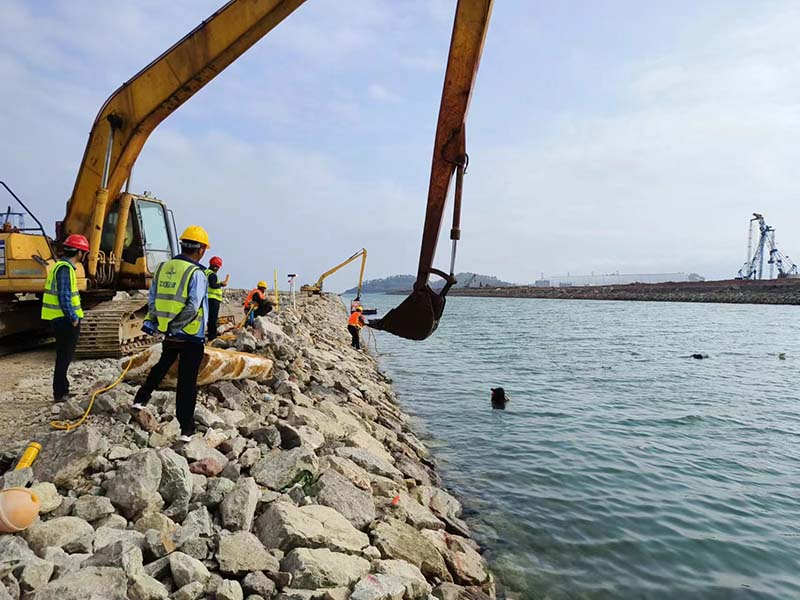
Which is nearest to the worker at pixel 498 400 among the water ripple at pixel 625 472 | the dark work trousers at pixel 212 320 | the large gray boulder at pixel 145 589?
the water ripple at pixel 625 472

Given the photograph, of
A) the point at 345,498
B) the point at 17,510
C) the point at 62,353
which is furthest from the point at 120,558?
the point at 62,353

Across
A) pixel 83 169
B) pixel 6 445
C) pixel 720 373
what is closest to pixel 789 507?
pixel 6 445

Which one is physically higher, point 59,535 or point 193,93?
point 193,93

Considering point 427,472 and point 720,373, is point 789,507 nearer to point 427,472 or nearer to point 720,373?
point 427,472

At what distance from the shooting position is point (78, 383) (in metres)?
6.32

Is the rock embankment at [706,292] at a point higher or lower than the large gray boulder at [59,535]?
higher

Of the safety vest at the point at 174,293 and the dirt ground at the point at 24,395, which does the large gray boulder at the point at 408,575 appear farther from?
the dirt ground at the point at 24,395

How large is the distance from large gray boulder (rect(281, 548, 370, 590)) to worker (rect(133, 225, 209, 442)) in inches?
62.3

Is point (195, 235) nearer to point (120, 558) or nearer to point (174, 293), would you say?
point (174, 293)

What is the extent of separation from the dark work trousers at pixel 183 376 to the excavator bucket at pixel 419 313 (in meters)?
2.66

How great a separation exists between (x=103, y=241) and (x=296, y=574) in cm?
787

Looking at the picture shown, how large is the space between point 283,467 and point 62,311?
3055mm

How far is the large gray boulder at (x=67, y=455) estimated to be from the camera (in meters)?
3.29

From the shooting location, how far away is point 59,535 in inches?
109
